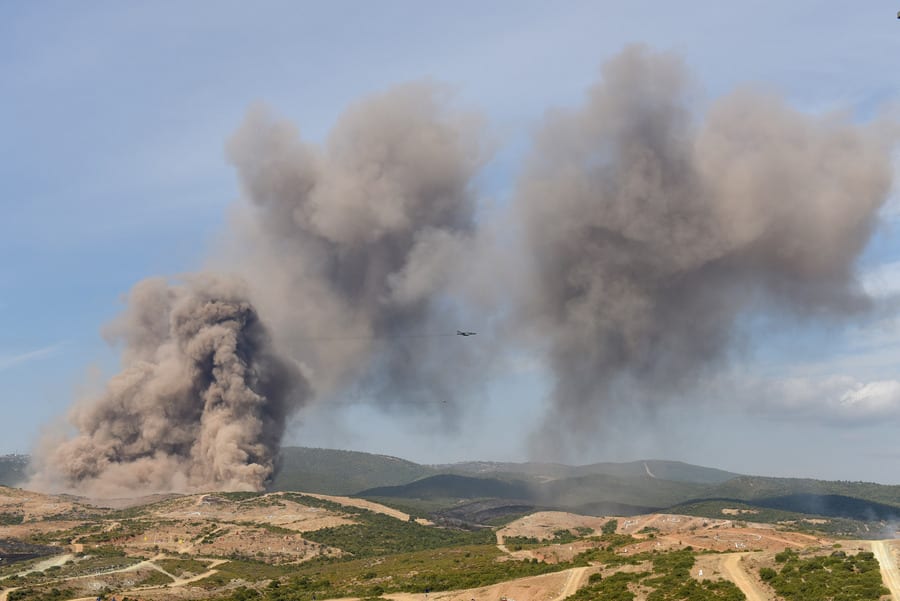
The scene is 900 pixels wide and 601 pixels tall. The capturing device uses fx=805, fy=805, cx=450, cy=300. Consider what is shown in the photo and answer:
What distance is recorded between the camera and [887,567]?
57.2 m

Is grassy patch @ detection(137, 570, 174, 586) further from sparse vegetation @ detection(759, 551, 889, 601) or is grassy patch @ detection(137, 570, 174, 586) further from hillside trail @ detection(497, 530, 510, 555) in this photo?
sparse vegetation @ detection(759, 551, 889, 601)

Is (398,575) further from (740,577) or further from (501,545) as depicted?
(740,577)

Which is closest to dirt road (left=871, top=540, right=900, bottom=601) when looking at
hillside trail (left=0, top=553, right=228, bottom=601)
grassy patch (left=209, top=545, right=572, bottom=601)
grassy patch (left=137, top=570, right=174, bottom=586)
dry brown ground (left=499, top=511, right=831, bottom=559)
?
dry brown ground (left=499, top=511, right=831, bottom=559)

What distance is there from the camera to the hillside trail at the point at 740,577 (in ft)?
180

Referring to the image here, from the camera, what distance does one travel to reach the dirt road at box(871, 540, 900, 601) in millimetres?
50781

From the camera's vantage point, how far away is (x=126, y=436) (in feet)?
534

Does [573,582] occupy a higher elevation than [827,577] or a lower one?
lower

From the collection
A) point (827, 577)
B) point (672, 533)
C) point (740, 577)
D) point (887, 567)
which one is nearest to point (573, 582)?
point (740, 577)

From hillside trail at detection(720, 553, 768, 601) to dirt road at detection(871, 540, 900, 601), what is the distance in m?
7.73

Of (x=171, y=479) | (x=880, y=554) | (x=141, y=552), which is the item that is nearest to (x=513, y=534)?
(x=141, y=552)

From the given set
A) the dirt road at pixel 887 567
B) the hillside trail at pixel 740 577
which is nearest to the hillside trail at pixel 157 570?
the hillside trail at pixel 740 577

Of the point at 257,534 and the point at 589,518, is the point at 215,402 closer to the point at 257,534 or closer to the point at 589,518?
the point at 257,534

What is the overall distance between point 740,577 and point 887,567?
32.8 feet

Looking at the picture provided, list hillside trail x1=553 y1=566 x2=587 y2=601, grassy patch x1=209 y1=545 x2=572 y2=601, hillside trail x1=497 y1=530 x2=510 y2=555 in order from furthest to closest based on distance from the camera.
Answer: hillside trail x1=497 y1=530 x2=510 y2=555
grassy patch x1=209 y1=545 x2=572 y2=601
hillside trail x1=553 y1=566 x2=587 y2=601
